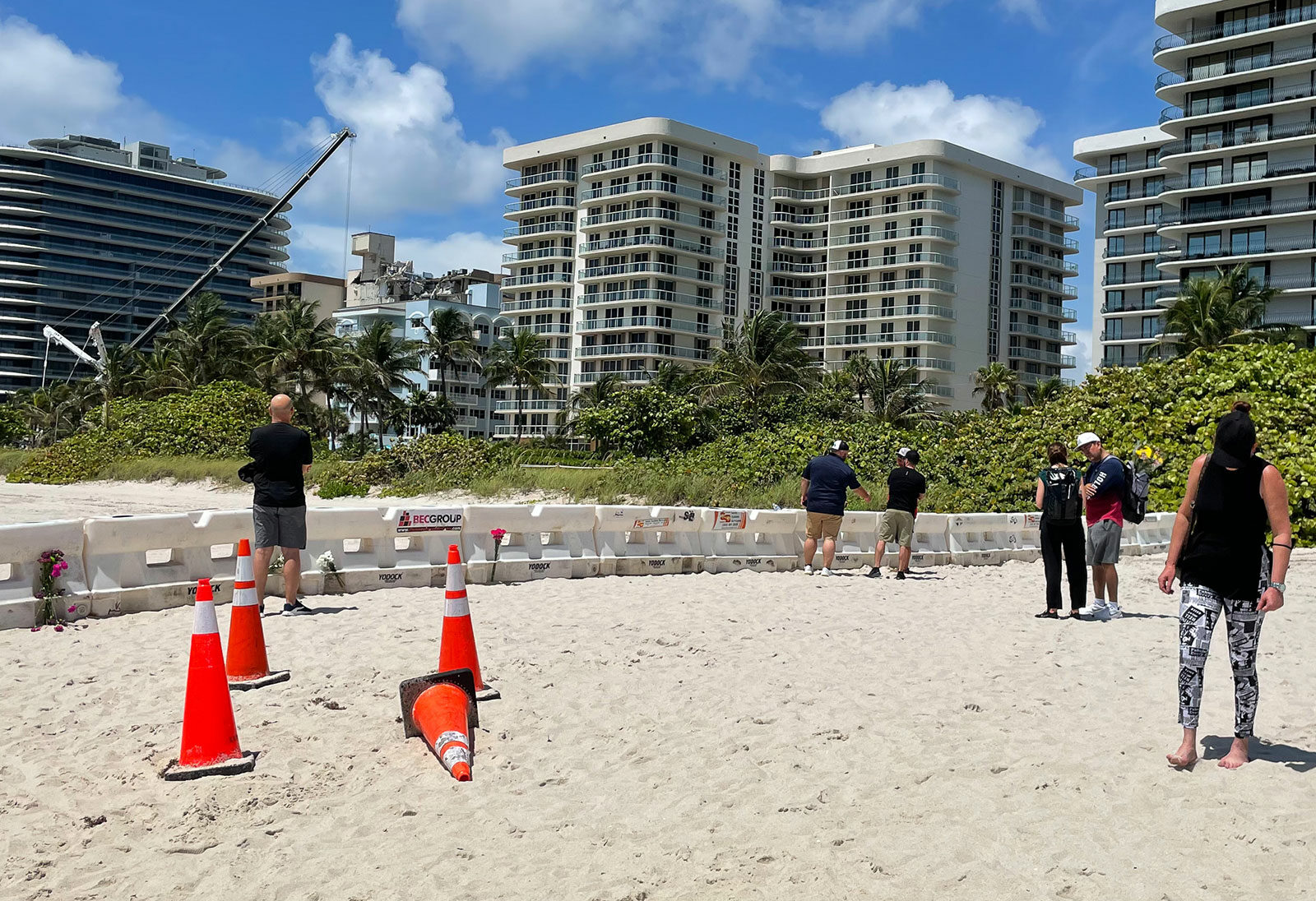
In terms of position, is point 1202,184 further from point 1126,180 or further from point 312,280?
point 312,280

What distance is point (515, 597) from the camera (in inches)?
452

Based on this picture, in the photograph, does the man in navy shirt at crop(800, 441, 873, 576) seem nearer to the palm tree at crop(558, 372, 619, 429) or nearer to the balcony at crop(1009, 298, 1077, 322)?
the palm tree at crop(558, 372, 619, 429)

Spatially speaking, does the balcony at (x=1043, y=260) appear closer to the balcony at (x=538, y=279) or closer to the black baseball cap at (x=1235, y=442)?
the balcony at (x=538, y=279)

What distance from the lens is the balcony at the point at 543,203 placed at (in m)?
87.4

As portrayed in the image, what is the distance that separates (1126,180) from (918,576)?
84.5 m

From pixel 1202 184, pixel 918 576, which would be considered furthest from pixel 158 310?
pixel 918 576

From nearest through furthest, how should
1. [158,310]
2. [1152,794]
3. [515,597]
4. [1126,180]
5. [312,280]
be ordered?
[1152,794], [515,597], [1126,180], [312,280], [158,310]

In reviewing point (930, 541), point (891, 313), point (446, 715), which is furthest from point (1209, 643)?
point (891, 313)

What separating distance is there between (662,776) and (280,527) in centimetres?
495

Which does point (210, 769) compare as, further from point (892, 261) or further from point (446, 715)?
point (892, 261)

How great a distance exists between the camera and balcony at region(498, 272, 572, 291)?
8812cm

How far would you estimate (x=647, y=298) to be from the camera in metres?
81.8

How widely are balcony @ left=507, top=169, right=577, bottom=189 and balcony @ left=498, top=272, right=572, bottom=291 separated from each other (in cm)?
684

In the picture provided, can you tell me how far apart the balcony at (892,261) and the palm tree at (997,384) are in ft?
27.2
